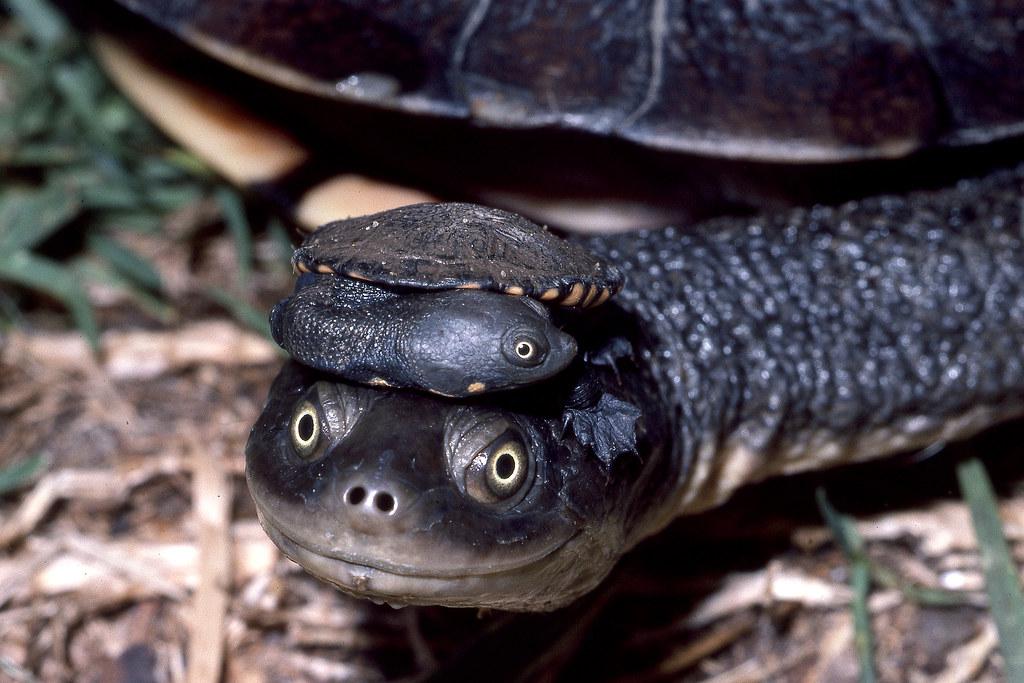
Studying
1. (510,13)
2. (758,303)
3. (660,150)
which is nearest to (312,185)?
(510,13)

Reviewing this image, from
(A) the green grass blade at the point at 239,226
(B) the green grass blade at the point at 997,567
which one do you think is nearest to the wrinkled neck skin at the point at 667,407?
(B) the green grass blade at the point at 997,567

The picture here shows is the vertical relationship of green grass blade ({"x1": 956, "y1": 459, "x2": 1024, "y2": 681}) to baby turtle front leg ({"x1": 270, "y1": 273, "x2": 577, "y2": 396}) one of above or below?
below

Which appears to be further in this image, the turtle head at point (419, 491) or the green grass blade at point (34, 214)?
the green grass blade at point (34, 214)

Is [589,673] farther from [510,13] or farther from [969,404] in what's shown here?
[510,13]

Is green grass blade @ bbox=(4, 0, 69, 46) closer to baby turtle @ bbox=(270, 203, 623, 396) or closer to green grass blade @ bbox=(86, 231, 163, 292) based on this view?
green grass blade @ bbox=(86, 231, 163, 292)

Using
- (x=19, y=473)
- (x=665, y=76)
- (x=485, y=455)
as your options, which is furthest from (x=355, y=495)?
(x=19, y=473)

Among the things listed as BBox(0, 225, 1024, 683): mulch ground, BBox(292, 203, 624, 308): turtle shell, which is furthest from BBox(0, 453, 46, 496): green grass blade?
BBox(292, 203, 624, 308): turtle shell

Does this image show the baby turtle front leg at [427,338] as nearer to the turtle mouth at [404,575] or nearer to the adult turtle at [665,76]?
the turtle mouth at [404,575]
